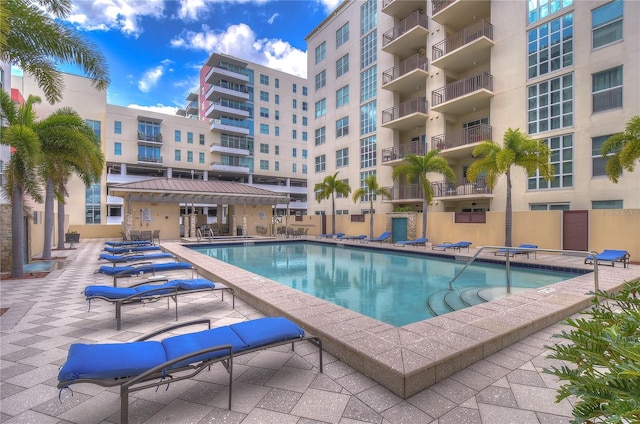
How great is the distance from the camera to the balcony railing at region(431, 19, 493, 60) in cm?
1822

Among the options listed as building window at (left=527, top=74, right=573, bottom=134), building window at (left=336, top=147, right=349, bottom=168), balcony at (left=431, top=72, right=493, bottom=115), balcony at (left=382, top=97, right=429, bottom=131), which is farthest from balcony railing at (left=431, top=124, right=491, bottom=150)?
building window at (left=336, top=147, right=349, bottom=168)

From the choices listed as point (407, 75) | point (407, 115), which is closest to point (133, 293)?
point (407, 115)

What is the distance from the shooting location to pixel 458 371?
11.3ft

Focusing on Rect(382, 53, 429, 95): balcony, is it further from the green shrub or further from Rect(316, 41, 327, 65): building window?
the green shrub

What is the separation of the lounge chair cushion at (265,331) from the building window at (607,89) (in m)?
17.6

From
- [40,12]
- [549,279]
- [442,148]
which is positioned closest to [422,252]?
[549,279]

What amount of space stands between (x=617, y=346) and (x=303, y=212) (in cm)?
5312

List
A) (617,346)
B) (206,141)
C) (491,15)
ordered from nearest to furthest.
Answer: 1. (617,346)
2. (491,15)
3. (206,141)

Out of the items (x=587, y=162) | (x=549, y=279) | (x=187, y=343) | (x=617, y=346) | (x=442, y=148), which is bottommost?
(x=549, y=279)

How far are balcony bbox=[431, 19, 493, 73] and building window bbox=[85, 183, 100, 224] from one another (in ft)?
121

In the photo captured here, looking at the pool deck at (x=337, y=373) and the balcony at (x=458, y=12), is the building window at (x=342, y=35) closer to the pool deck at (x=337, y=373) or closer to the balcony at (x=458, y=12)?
the balcony at (x=458, y=12)

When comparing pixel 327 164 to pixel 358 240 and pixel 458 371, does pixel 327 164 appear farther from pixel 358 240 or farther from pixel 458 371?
pixel 458 371

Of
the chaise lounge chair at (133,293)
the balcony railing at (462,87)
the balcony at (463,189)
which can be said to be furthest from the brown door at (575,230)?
the chaise lounge chair at (133,293)

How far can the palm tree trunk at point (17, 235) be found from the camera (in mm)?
8805
